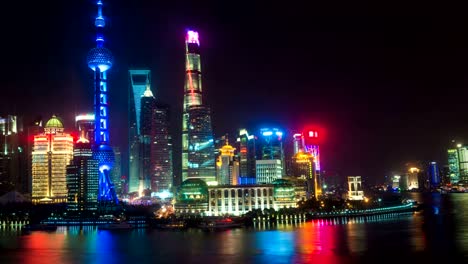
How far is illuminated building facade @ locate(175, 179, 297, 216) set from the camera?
7681 cm

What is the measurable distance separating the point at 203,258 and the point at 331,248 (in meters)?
9.30

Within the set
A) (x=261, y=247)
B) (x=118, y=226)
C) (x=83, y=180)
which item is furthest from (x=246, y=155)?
(x=261, y=247)

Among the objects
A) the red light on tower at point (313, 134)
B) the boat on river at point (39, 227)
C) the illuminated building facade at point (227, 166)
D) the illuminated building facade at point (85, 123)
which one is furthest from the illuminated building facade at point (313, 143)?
the boat on river at point (39, 227)

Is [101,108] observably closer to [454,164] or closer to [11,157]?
[11,157]

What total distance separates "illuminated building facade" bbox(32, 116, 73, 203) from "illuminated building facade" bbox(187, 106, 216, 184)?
2526cm

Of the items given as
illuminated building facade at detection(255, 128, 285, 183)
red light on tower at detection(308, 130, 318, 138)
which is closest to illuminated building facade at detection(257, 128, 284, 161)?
illuminated building facade at detection(255, 128, 285, 183)

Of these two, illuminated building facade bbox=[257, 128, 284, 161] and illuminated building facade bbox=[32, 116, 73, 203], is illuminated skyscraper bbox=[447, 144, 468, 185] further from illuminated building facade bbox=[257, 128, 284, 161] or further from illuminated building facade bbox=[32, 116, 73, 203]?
illuminated building facade bbox=[32, 116, 73, 203]

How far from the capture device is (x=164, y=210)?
84.2 meters

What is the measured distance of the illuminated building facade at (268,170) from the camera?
10012 centimetres

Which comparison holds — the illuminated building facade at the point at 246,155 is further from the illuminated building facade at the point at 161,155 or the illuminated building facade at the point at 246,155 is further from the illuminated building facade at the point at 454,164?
the illuminated building facade at the point at 454,164

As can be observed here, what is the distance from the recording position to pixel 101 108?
8331cm

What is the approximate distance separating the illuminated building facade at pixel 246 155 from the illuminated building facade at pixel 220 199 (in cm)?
3013

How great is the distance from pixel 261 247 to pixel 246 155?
69741 mm

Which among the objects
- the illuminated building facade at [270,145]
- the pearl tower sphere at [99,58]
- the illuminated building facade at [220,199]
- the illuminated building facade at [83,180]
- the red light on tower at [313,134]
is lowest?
the illuminated building facade at [220,199]
